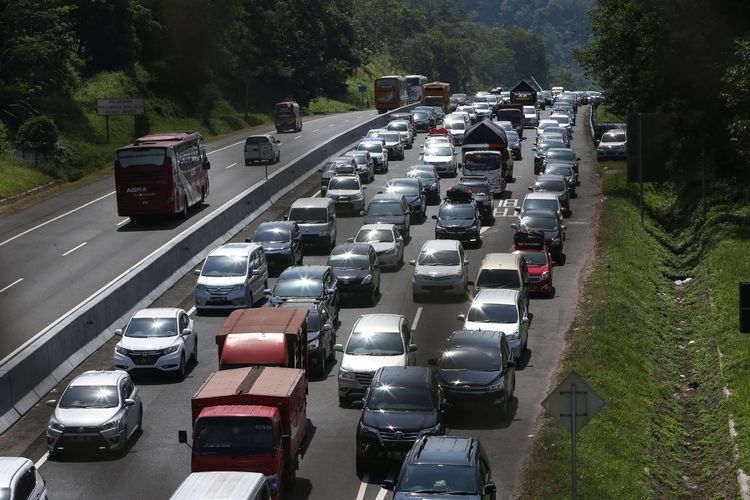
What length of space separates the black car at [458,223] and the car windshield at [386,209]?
1.70 m

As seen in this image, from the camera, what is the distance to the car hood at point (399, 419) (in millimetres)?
23922

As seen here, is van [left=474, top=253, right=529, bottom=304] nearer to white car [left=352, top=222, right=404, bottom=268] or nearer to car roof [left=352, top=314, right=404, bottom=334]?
white car [left=352, top=222, right=404, bottom=268]

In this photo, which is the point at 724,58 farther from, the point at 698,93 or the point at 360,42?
the point at 360,42

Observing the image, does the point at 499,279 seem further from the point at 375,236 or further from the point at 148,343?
the point at 148,343

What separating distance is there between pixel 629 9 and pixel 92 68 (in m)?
45.3

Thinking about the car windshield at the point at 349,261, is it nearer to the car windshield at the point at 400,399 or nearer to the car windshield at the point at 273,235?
the car windshield at the point at 273,235

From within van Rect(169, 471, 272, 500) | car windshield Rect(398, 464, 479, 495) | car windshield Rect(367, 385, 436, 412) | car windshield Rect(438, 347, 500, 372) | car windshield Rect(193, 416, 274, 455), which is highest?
van Rect(169, 471, 272, 500)

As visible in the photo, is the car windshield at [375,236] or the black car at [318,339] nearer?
the black car at [318,339]

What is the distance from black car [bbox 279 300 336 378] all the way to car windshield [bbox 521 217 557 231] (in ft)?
51.2

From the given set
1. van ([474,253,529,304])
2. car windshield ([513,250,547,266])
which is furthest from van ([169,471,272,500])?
car windshield ([513,250,547,266])

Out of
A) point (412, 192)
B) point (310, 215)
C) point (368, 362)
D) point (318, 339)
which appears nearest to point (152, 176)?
point (310, 215)

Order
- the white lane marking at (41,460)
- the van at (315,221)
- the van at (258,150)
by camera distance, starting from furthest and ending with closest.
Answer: the van at (258,150)
the van at (315,221)
the white lane marking at (41,460)

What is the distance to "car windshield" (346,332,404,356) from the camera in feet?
97.5

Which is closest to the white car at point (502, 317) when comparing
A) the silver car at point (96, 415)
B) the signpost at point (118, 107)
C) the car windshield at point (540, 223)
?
the silver car at point (96, 415)
